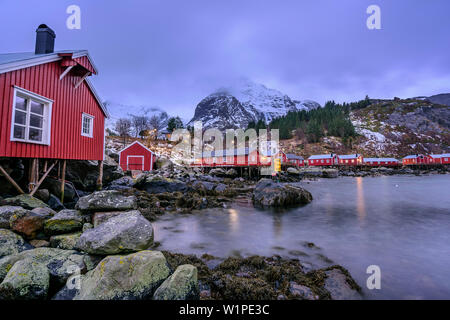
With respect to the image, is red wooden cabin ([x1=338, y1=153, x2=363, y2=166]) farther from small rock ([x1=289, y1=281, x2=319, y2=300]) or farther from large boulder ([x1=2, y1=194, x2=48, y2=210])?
large boulder ([x1=2, y1=194, x2=48, y2=210])

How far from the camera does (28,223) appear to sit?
232 inches

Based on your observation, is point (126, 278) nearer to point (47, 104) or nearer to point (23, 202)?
point (23, 202)

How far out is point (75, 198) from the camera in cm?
1319

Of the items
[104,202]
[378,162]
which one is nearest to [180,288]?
[104,202]

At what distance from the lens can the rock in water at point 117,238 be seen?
185 inches

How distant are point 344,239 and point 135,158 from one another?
32645mm

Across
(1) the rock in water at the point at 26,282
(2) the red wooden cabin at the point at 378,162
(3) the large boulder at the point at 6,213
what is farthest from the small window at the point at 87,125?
(2) the red wooden cabin at the point at 378,162

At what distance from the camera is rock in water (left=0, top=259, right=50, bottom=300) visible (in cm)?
367

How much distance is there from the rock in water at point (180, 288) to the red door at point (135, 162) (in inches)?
1315

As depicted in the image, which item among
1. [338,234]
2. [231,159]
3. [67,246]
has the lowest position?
[338,234]

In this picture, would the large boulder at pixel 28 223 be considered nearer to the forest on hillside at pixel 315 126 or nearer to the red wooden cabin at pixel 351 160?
the red wooden cabin at pixel 351 160
